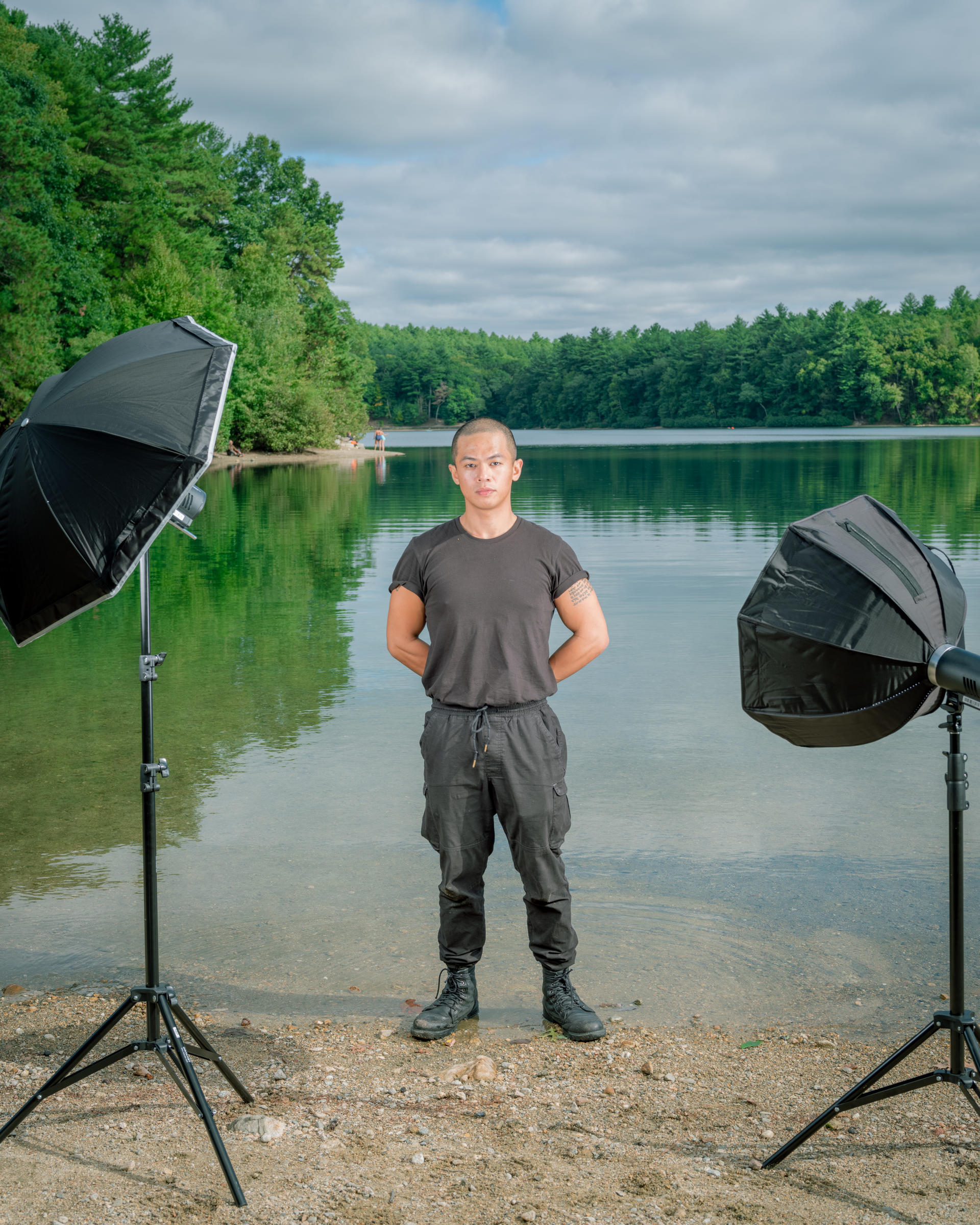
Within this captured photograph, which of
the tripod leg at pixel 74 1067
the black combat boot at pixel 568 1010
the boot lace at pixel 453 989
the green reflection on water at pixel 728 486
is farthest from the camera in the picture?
the green reflection on water at pixel 728 486

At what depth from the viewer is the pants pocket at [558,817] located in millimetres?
4336

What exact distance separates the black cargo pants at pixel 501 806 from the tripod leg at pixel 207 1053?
977 millimetres

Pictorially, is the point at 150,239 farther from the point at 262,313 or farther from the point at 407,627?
the point at 407,627

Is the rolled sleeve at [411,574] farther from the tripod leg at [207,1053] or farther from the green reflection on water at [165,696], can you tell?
the green reflection on water at [165,696]

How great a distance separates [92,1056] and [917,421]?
15602 centimetres

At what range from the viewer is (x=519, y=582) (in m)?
4.29

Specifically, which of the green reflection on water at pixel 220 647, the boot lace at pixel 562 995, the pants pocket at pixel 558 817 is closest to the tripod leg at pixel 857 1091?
the boot lace at pixel 562 995

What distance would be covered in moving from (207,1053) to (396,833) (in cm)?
303

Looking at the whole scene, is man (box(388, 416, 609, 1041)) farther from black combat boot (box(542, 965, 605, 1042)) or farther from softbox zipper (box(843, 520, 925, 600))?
softbox zipper (box(843, 520, 925, 600))

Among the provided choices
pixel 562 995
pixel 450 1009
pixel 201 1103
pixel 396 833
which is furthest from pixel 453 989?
pixel 396 833

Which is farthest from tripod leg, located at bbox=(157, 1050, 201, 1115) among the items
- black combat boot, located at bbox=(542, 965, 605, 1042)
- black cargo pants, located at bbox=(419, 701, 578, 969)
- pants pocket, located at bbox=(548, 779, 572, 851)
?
pants pocket, located at bbox=(548, 779, 572, 851)

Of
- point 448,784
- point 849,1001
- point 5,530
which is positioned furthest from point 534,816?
point 5,530

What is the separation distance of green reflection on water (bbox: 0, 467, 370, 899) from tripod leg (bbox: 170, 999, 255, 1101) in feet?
8.46

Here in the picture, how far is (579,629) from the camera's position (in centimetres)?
449
